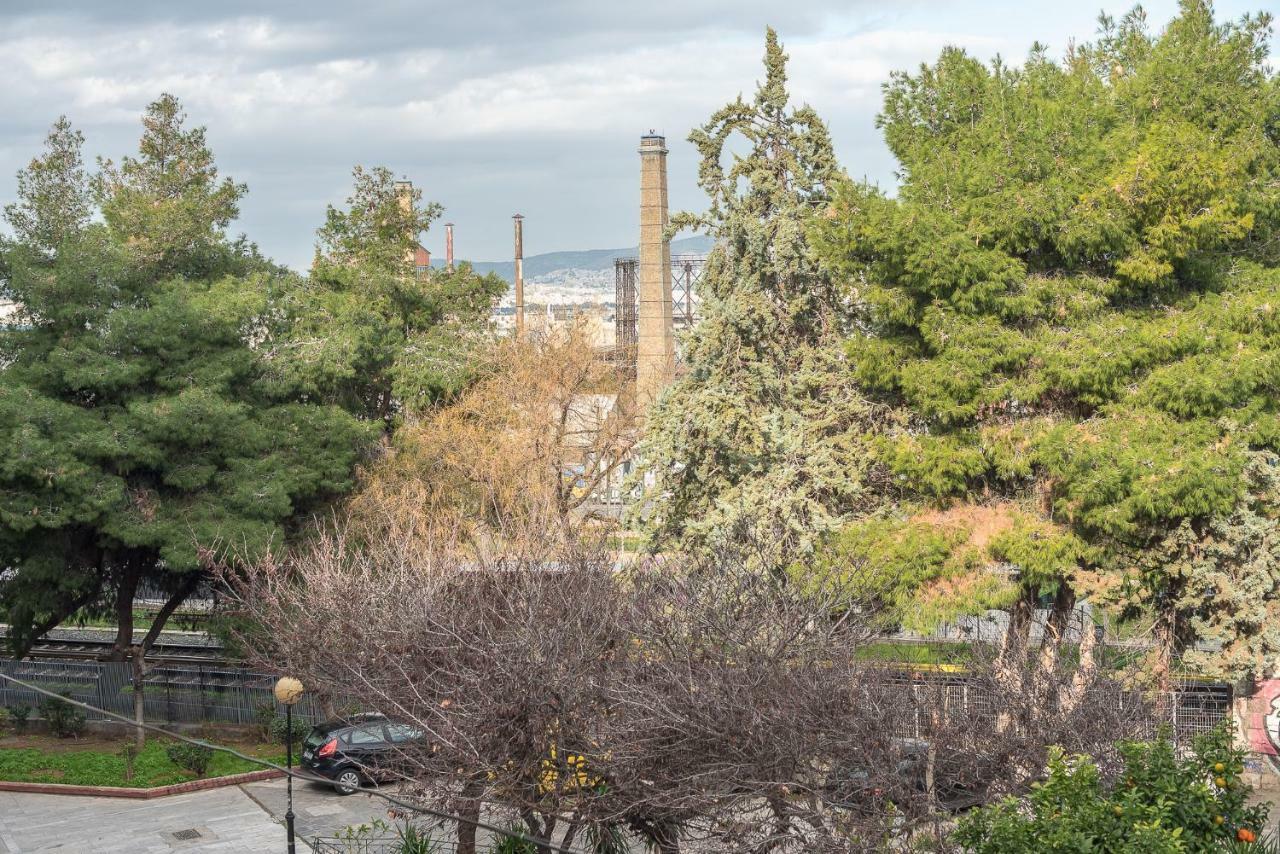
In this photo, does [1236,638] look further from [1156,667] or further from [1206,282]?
[1206,282]

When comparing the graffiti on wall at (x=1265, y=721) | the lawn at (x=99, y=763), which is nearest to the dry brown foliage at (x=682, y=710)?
the graffiti on wall at (x=1265, y=721)

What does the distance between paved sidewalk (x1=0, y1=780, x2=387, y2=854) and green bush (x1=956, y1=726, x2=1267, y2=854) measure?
12515mm

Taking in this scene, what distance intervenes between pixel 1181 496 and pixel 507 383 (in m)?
15.2

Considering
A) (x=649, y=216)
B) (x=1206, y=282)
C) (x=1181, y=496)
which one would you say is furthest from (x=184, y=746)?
(x=649, y=216)

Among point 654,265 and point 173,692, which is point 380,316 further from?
point 654,265

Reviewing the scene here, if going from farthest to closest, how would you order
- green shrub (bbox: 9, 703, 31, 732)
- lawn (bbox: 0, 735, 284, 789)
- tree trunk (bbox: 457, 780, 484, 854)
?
green shrub (bbox: 9, 703, 31, 732)
lawn (bbox: 0, 735, 284, 789)
tree trunk (bbox: 457, 780, 484, 854)

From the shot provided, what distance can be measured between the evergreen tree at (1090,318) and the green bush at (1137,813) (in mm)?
8453

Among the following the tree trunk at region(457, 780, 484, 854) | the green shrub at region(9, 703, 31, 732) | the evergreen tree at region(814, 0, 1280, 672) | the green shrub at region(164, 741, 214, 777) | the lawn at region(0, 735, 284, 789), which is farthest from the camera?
the green shrub at region(9, 703, 31, 732)

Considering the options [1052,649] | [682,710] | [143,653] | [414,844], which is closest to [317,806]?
[143,653]

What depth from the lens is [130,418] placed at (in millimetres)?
23062

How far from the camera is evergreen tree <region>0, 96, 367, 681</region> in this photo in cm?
2252

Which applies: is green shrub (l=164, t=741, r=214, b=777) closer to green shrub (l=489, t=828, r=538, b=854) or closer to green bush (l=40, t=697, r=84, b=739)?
green bush (l=40, t=697, r=84, b=739)

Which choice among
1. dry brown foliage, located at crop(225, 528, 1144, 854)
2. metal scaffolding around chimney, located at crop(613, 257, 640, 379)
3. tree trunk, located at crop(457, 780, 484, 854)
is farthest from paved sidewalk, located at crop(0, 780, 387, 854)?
metal scaffolding around chimney, located at crop(613, 257, 640, 379)

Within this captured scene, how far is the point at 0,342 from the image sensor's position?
23625 millimetres
